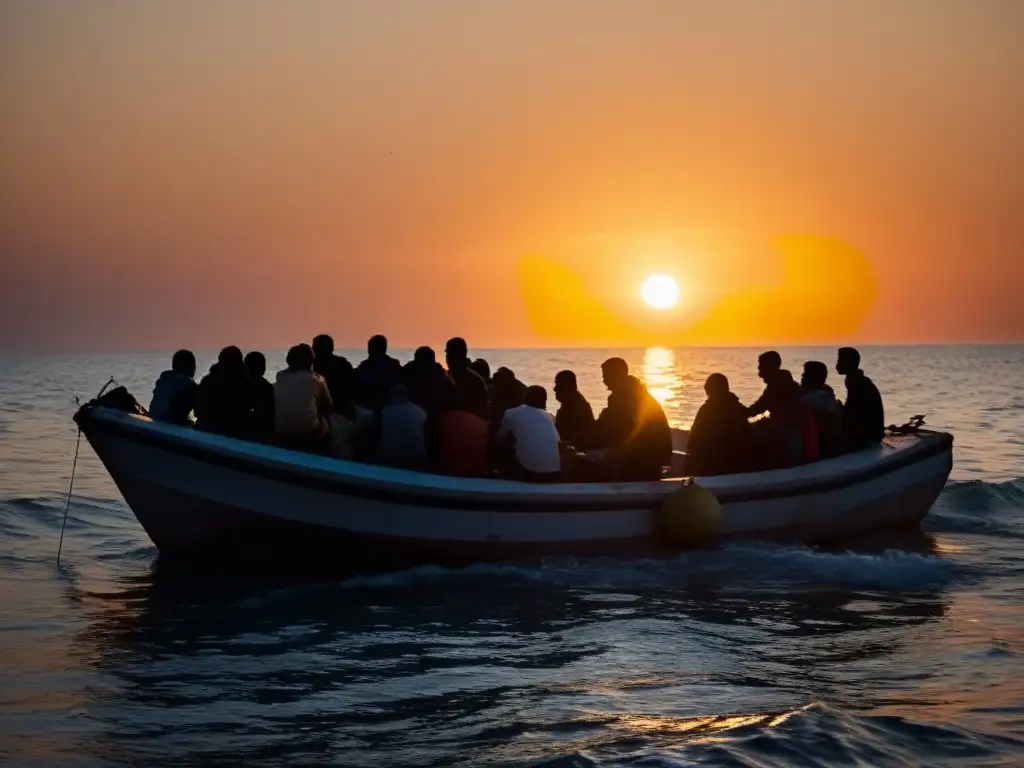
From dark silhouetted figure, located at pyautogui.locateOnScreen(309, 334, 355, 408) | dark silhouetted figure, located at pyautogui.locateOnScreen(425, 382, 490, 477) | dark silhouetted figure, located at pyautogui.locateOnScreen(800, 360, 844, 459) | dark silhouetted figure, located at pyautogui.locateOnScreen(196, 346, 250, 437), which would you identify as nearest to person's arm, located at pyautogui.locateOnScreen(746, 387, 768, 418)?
dark silhouetted figure, located at pyautogui.locateOnScreen(800, 360, 844, 459)

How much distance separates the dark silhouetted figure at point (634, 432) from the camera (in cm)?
1223

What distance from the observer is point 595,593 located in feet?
36.5

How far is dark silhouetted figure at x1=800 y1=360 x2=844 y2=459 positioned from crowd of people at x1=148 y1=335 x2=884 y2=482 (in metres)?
0.37

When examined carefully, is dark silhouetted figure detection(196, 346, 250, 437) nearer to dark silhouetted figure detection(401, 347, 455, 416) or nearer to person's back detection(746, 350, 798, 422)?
dark silhouetted figure detection(401, 347, 455, 416)

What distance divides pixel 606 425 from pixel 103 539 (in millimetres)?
6523

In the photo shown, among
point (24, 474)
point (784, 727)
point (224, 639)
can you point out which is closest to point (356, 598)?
point (224, 639)

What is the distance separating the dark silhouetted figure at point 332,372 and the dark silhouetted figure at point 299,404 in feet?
3.18

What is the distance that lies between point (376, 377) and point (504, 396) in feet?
4.34

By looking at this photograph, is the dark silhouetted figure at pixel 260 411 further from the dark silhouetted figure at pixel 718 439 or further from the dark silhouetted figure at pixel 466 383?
the dark silhouetted figure at pixel 718 439

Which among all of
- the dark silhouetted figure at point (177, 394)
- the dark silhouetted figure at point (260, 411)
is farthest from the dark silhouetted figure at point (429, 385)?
the dark silhouetted figure at point (177, 394)

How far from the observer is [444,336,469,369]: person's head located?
38.9 ft

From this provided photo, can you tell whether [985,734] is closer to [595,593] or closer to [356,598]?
[595,593]

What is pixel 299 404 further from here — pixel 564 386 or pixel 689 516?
pixel 689 516

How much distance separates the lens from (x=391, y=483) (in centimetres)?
1090
